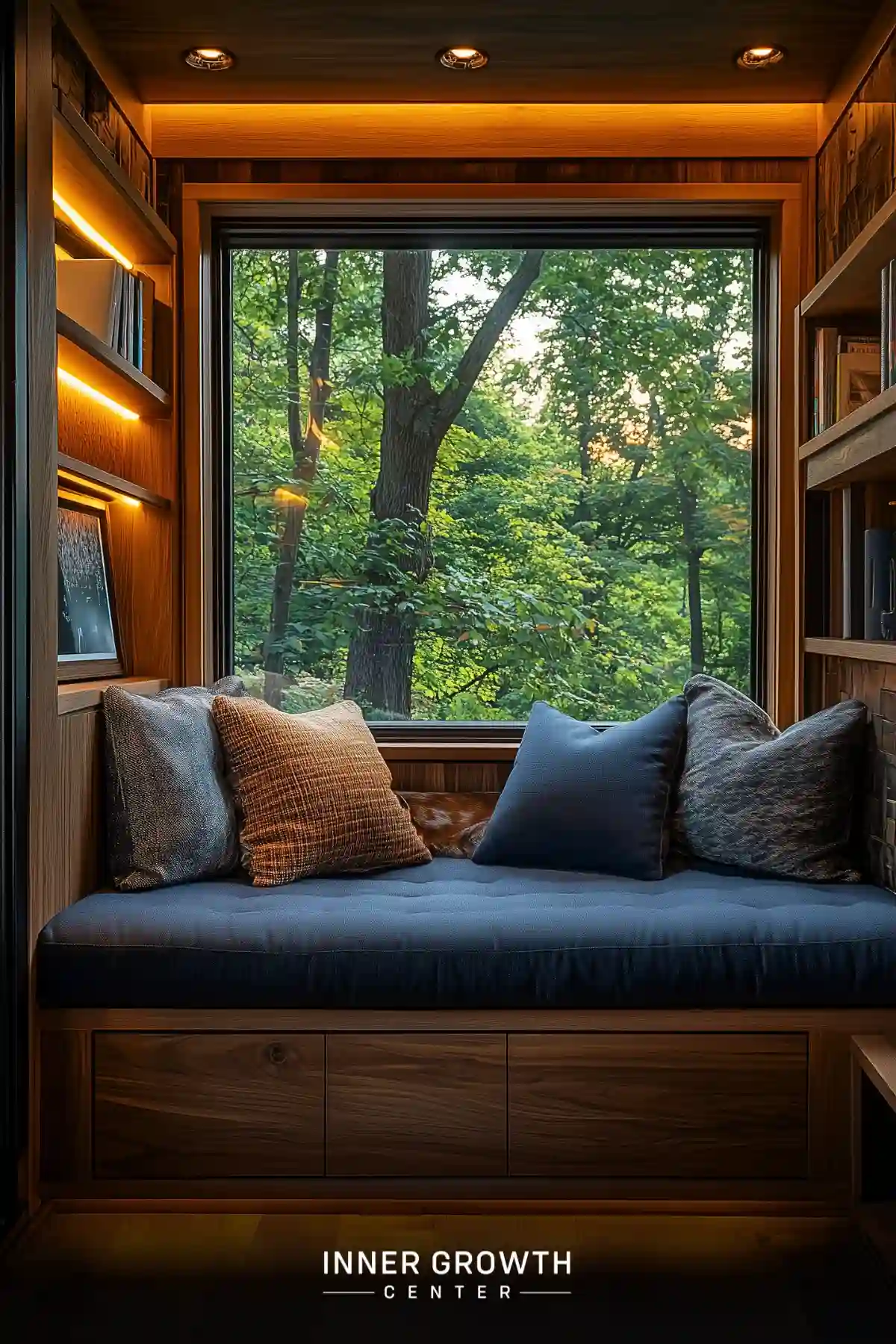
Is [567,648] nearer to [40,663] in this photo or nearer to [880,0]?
[40,663]

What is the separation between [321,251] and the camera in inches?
128

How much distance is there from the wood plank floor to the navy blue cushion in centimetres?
41

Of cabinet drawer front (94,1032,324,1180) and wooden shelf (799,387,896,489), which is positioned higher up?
wooden shelf (799,387,896,489)

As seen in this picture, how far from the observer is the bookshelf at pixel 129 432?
8.73 feet

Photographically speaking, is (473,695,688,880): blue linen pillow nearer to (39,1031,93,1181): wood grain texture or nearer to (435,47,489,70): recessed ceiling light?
(39,1031,93,1181): wood grain texture

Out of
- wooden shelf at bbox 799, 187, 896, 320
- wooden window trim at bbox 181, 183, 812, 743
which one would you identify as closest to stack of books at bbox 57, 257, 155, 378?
wooden window trim at bbox 181, 183, 812, 743

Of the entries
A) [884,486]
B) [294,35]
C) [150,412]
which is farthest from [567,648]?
[294,35]

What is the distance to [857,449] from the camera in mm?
2549

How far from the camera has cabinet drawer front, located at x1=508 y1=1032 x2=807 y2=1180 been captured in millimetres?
2193

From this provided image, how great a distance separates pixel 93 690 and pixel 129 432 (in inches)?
36.1

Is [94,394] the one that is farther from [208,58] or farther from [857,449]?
[857,449]

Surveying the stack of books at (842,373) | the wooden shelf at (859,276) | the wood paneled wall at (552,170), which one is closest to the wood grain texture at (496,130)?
the wood paneled wall at (552,170)

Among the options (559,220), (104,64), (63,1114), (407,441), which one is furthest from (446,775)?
(104,64)

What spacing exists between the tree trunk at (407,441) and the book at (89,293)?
0.84 meters
